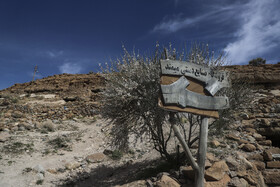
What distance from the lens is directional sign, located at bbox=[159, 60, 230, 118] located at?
355 cm

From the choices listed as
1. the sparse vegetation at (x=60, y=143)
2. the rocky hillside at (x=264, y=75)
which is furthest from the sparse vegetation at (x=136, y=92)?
the rocky hillside at (x=264, y=75)

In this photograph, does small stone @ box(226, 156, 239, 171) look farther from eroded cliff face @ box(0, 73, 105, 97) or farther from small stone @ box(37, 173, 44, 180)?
eroded cliff face @ box(0, 73, 105, 97)

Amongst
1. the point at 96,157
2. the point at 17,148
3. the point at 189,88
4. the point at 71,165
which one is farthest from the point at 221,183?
the point at 17,148

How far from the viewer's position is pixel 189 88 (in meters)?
3.90

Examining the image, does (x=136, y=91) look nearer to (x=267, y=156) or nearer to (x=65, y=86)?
(x=267, y=156)

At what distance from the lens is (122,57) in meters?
5.15

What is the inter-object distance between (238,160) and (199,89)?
7.86ft

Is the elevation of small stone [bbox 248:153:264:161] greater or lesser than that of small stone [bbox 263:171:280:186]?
greater

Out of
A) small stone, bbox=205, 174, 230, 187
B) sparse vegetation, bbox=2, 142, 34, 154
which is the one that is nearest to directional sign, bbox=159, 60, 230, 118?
small stone, bbox=205, 174, 230, 187

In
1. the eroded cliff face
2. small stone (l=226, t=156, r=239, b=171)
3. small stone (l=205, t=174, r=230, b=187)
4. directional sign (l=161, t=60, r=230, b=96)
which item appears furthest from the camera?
the eroded cliff face

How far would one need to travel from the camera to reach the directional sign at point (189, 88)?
140 inches

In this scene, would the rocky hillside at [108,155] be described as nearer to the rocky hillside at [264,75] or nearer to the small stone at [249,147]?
the small stone at [249,147]

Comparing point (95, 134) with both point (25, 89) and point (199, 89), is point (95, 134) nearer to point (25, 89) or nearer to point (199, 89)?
point (199, 89)

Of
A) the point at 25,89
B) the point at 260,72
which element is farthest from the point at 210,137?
the point at 25,89
